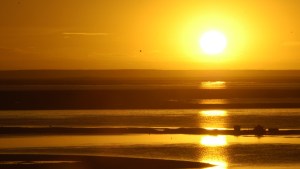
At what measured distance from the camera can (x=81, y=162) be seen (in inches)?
834

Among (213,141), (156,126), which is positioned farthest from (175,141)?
(156,126)

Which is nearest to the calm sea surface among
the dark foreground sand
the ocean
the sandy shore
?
the ocean

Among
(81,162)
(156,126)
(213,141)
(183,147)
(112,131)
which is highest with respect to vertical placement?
(156,126)

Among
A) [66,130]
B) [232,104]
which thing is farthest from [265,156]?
[232,104]

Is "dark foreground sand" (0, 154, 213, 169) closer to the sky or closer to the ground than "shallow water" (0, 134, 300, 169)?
closer to the ground

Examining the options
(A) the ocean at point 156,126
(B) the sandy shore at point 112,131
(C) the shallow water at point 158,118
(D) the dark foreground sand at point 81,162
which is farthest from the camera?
(C) the shallow water at point 158,118

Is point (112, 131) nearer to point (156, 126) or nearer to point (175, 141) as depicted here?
point (156, 126)

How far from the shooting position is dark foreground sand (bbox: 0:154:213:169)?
808 inches

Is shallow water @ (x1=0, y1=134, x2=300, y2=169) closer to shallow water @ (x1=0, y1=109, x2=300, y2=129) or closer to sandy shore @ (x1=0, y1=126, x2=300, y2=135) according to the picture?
sandy shore @ (x1=0, y1=126, x2=300, y2=135)

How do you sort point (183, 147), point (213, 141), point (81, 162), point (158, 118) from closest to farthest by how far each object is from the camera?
point (81, 162)
point (183, 147)
point (213, 141)
point (158, 118)


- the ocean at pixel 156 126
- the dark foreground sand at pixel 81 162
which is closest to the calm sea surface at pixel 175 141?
the ocean at pixel 156 126

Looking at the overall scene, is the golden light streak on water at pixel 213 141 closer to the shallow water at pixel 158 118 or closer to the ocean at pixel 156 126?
the ocean at pixel 156 126

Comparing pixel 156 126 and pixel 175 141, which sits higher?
pixel 156 126

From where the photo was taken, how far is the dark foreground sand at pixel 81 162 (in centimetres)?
2052
